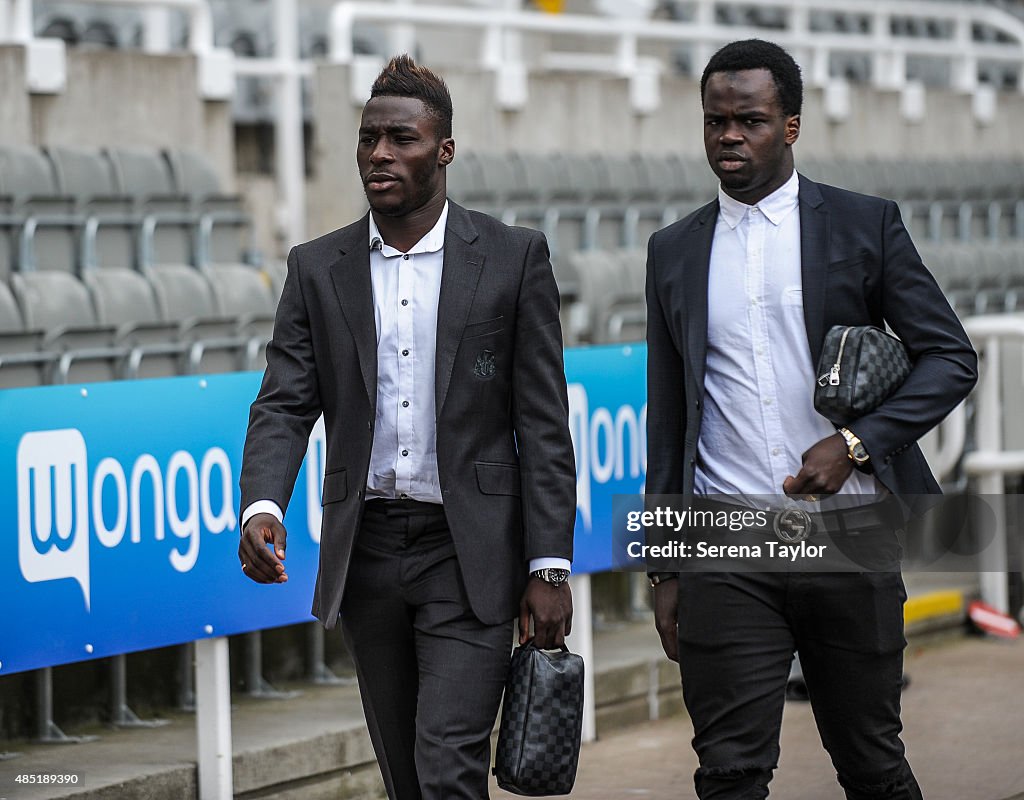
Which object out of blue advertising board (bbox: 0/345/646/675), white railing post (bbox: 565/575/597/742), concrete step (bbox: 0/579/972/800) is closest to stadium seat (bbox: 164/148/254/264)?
white railing post (bbox: 565/575/597/742)

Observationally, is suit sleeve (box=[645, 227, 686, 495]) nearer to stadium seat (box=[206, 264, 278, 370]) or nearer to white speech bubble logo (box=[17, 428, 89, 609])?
white speech bubble logo (box=[17, 428, 89, 609])

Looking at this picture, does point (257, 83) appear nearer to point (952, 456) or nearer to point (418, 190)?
point (952, 456)

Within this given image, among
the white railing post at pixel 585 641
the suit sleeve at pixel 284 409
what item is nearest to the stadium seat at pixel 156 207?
the white railing post at pixel 585 641

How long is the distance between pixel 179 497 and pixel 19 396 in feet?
1.90

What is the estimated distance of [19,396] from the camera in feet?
14.9

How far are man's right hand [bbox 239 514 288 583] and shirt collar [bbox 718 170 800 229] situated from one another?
4.05 feet

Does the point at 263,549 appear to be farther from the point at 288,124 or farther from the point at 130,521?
the point at 288,124

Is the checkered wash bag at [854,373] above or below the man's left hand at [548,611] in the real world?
above

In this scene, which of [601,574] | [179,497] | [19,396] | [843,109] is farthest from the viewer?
[843,109]

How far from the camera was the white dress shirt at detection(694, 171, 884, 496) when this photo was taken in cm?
381

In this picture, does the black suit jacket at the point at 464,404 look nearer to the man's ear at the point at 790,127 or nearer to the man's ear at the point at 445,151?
the man's ear at the point at 445,151

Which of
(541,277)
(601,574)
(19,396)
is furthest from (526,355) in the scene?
(601,574)

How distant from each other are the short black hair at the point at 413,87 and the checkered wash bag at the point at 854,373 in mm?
928

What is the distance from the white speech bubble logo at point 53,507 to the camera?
14.8 feet
